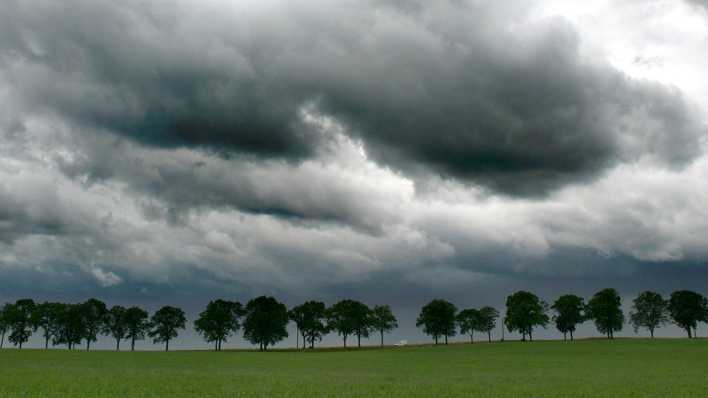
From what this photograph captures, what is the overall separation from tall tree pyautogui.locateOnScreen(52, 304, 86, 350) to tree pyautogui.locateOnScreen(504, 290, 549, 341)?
432ft

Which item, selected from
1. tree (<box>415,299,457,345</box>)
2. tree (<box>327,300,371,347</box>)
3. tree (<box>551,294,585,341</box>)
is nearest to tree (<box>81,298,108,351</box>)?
tree (<box>327,300,371,347</box>)

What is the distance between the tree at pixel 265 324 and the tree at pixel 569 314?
85.4m

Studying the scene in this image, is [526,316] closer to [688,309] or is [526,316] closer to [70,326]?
[688,309]

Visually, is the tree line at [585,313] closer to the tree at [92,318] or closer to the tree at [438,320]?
the tree at [438,320]

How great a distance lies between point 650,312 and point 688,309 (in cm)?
1110

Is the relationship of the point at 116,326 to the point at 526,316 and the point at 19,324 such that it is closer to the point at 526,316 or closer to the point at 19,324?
the point at 19,324

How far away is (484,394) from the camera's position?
37156mm

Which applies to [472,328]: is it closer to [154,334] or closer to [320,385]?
[154,334]

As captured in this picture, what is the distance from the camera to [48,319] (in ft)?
568

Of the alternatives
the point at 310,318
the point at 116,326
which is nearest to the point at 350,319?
the point at 310,318

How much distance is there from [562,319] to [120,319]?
139206mm

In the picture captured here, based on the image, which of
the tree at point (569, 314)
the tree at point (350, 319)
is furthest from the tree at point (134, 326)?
the tree at point (569, 314)

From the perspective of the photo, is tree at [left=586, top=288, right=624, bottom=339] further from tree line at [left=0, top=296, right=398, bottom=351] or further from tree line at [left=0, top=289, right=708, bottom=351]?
tree line at [left=0, top=296, right=398, bottom=351]

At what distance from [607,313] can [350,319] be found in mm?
77373
